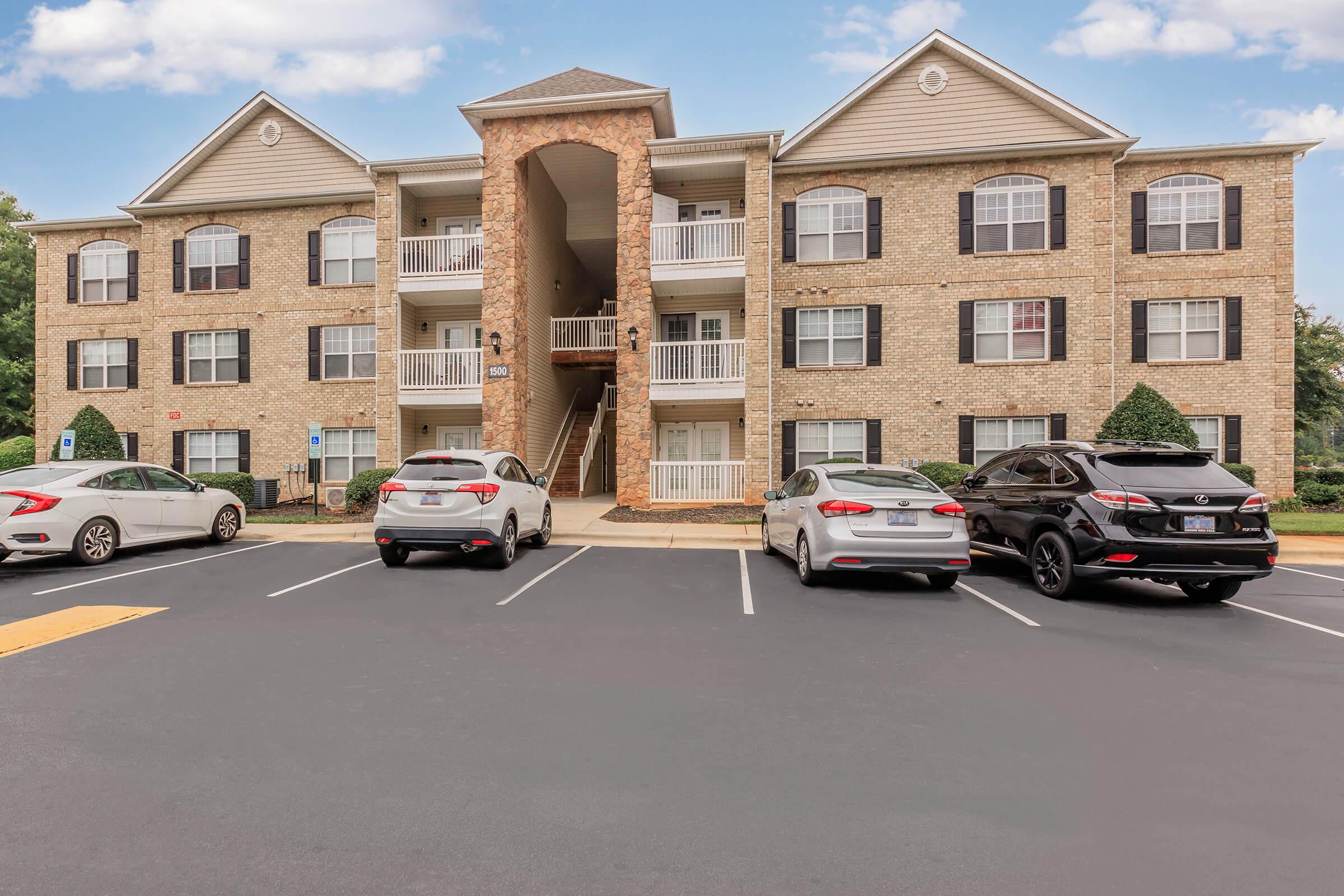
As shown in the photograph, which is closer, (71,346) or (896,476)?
(896,476)

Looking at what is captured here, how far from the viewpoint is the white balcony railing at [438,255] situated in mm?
18172

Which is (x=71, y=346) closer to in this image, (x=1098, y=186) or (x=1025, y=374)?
(x=1025, y=374)

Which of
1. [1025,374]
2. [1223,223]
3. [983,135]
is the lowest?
[1025,374]

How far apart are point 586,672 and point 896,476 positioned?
5080mm

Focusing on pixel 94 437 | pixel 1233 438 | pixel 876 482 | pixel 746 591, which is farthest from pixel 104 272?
pixel 1233 438

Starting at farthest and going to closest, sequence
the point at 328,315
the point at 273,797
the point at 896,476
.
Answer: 1. the point at 328,315
2. the point at 896,476
3. the point at 273,797

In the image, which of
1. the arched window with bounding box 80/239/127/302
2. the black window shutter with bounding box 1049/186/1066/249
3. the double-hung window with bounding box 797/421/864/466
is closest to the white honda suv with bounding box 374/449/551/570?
the double-hung window with bounding box 797/421/864/466

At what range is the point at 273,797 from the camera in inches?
124

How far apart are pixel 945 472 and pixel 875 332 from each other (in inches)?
159

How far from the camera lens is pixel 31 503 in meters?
8.96

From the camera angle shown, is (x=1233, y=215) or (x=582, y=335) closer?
(x=1233, y=215)

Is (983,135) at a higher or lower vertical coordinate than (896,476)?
higher

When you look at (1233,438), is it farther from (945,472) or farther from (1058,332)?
(945,472)

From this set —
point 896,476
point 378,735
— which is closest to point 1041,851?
point 378,735
